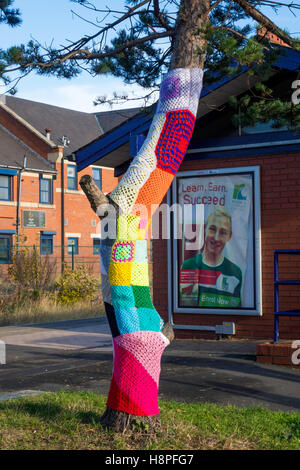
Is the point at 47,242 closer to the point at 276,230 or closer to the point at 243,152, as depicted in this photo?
the point at 243,152

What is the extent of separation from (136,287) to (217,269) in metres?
6.76

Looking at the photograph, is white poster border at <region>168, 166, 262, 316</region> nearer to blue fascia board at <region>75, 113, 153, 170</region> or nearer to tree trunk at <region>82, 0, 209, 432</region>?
blue fascia board at <region>75, 113, 153, 170</region>

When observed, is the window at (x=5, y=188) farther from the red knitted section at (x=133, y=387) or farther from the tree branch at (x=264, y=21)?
the red knitted section at (x=133, y=387)

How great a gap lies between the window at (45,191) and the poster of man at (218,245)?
27033mm

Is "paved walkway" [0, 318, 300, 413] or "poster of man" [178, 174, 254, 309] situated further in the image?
"poster of man" [178, 174, 254, 309]

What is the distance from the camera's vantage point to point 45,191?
128 feet

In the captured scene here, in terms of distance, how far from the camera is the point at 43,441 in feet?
17.2

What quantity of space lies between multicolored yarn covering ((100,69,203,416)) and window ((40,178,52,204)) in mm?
33351

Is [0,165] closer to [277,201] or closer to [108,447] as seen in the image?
[277,201]

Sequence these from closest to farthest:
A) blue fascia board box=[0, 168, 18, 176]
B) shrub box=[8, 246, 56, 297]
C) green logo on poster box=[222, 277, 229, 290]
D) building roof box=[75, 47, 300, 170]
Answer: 1. building roof box=[75, 47, 300, 170]
2. green logo on poster box=[222, 277, 229, 290]
3. shrub box=[8, 246, 56, 297]
4. blue fascia board box=[0, 168, 18, 176]

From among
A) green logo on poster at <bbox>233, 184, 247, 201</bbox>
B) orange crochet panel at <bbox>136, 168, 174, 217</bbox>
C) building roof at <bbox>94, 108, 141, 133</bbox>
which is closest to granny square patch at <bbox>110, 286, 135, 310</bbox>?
orange crochet panel at <bbox>136, 168, 174, 217</bbox>

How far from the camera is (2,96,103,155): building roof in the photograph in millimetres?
43250

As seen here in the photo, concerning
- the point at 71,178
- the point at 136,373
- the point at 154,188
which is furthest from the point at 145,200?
the point at 71,178
